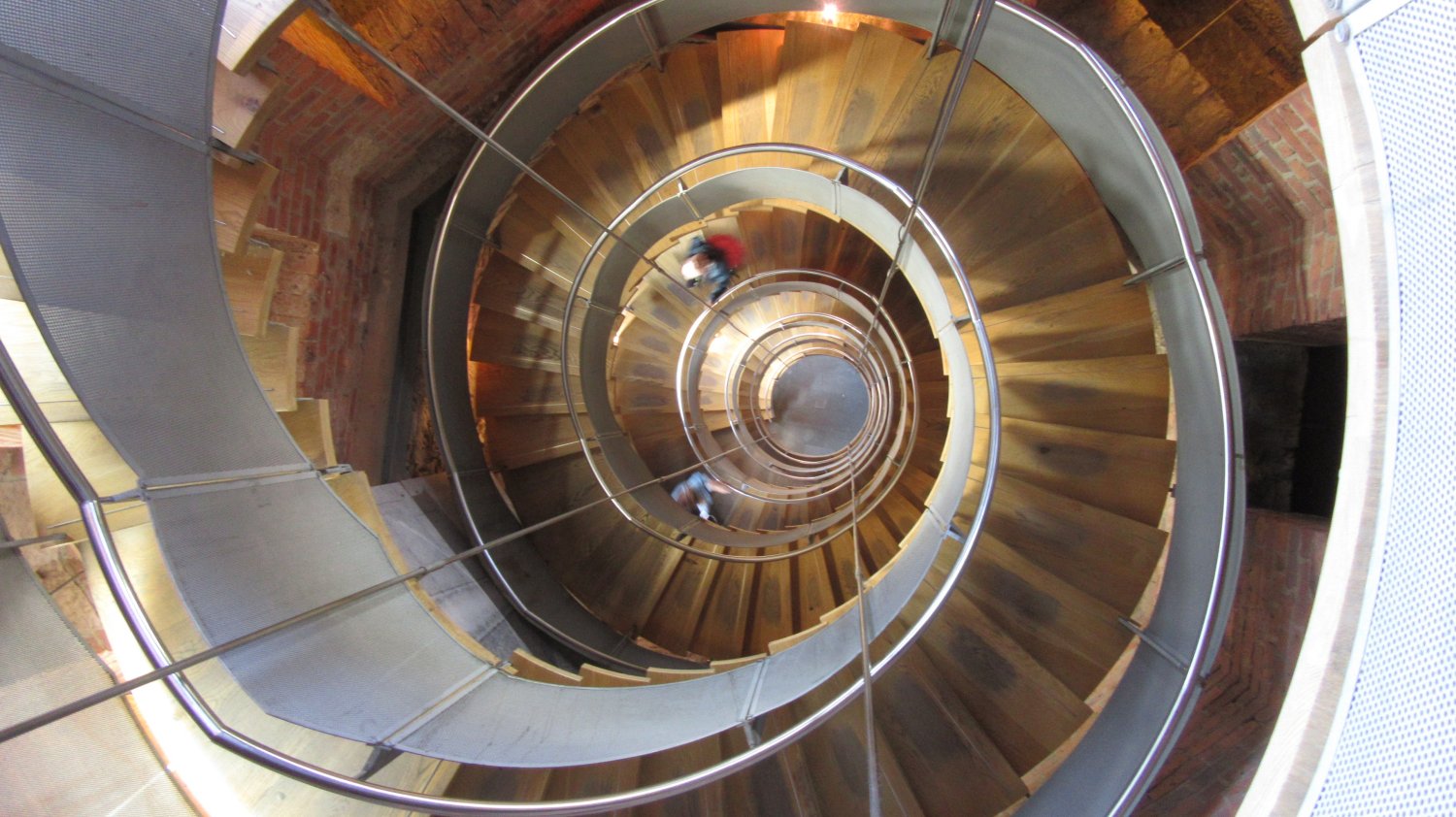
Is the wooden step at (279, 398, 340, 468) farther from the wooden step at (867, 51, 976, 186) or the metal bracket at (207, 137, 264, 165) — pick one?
the wooden step at (867, 51, 976, 186)

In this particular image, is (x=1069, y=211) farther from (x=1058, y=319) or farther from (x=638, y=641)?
(x=638, y=641)

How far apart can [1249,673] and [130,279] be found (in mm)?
5993

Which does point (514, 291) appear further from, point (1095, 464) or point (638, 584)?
point (1095, 464)

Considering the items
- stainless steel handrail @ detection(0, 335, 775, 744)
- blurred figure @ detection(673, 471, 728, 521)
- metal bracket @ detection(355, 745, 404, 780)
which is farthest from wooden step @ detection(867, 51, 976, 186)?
blurred figure @ detection(673, 471, 728, 521)

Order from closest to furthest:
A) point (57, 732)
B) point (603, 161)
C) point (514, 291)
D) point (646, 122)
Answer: point (57, 732) < point (646, 122) < point (603, 161) < point (514, 291)

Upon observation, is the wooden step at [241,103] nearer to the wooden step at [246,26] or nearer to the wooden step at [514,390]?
the wooden step at [246,26]

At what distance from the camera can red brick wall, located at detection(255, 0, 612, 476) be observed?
15.0ft

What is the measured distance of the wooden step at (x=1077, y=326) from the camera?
3.67 meters

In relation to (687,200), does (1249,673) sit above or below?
below

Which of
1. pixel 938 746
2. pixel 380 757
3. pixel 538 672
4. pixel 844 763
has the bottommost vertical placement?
pixel 844 763

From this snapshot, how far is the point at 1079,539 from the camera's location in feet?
12.2

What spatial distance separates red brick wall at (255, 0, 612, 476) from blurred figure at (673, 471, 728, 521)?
3.90m

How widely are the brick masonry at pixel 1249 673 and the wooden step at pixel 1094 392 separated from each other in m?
0.97

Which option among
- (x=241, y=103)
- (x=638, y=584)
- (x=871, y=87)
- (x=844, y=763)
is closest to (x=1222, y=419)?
(x=844, y=763)
